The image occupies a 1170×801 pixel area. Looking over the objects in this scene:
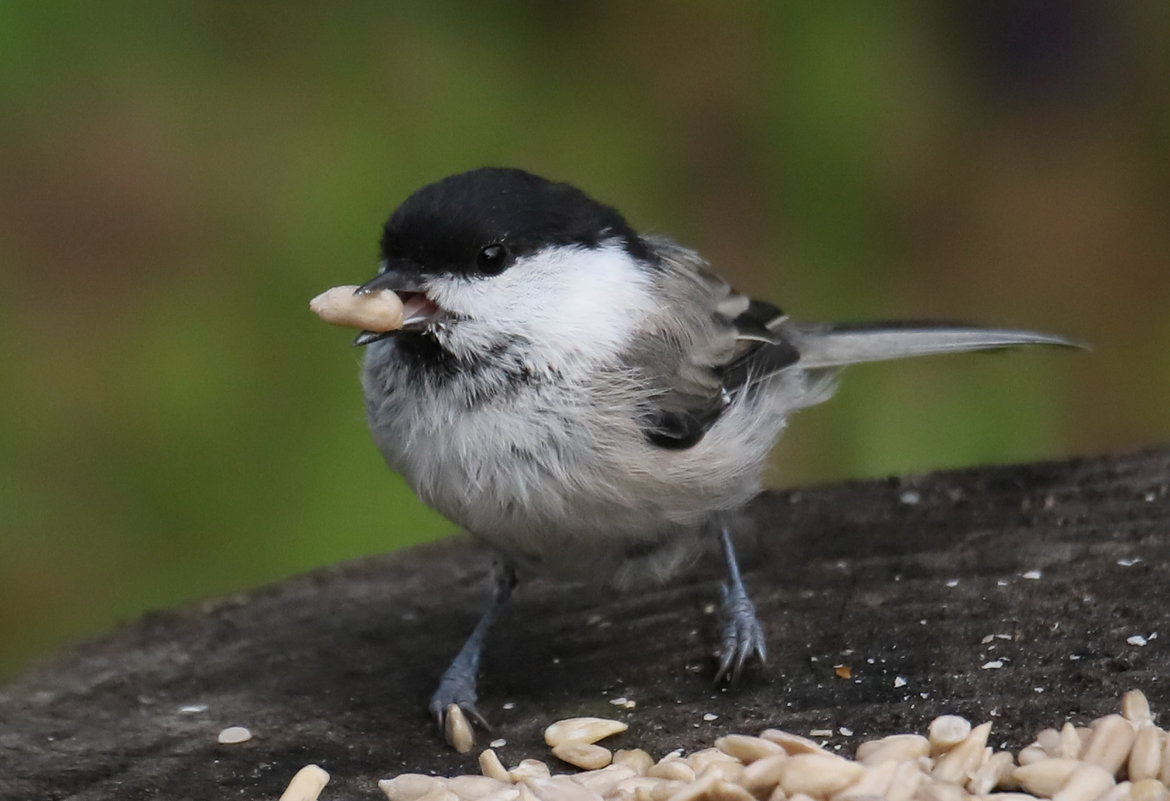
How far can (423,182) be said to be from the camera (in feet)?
9.43

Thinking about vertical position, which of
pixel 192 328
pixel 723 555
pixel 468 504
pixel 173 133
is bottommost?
pixel 723 555

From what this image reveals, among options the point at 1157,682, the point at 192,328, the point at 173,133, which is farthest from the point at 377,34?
the point at 1157,682

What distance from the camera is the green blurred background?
2732mm

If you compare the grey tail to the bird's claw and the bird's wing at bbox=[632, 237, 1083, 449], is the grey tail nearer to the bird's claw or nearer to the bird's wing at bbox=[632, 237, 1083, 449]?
the bird's wing at bbox=[632, 237, 1083, 449]

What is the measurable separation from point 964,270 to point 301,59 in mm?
1645

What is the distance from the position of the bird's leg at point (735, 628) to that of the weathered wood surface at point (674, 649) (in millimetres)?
28

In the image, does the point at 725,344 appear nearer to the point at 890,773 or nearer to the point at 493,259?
the point at 493,259

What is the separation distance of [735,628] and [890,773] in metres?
0.46

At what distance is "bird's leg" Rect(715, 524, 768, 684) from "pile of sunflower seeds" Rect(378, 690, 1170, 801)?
214 mm

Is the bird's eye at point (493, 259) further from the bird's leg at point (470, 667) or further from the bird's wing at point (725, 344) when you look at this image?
the bird's leg at point (470, 667)

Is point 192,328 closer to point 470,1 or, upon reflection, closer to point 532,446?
point 470,1

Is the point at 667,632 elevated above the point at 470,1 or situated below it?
below

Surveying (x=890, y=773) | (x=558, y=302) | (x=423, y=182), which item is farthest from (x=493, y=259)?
(x=423, y=182)

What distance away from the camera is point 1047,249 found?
10.7 ft
